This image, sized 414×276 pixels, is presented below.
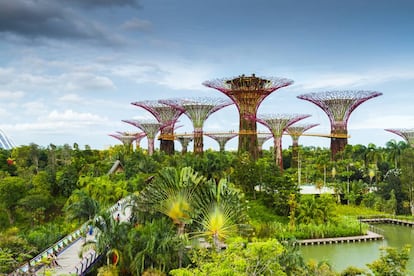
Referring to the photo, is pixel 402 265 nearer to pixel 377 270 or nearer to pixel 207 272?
pixel 377 270

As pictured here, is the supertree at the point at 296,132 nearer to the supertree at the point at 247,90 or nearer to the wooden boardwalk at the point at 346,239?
the supertree at the point at 247,90

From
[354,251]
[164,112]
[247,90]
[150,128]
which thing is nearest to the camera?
[354,251]

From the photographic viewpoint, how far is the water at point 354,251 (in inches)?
793

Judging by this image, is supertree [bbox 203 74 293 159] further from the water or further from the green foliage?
the green foliage

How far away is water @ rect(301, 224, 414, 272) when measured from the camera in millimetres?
20141

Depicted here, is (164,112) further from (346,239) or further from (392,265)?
(392,265)

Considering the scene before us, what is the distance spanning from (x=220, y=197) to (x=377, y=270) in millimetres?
7550

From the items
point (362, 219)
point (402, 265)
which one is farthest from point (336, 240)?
point (402, 265)

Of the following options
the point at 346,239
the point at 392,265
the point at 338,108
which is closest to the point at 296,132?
the point at 338,108

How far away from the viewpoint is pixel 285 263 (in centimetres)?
1343

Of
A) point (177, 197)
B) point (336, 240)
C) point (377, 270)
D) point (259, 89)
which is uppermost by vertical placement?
point (259, 89)

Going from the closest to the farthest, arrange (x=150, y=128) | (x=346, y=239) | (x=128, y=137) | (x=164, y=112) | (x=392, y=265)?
(x=392, y=265)
(x=346, y=239)
(x=164, y=112)
(x=150, y=128)
(x=128, y=137)

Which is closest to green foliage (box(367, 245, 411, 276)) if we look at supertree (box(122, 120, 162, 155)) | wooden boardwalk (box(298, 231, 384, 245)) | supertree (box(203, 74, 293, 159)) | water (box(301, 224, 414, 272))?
water (box(301, 224, 414, 272))

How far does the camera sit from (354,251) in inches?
892
